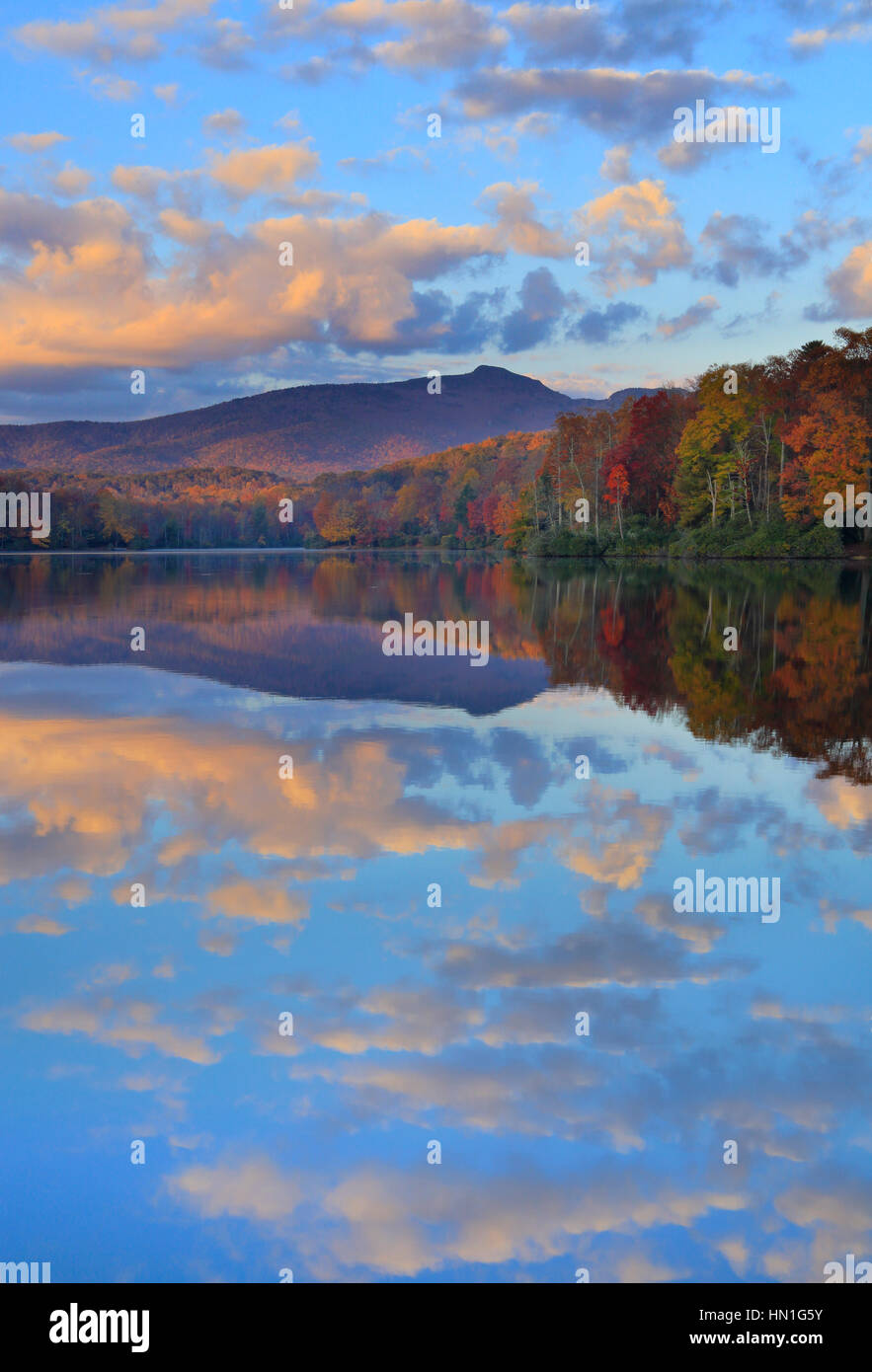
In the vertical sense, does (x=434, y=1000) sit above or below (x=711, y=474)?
below

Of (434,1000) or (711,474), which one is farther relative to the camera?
(711,474)

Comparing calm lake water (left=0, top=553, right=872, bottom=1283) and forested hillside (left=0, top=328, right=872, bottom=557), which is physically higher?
forested hillside (left=0, top=328, right=872, bottom=557)

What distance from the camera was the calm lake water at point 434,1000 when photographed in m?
4.08

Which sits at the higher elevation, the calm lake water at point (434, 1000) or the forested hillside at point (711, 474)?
the forested hillside at point (711, 474)

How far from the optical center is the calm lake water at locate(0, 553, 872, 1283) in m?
4.08

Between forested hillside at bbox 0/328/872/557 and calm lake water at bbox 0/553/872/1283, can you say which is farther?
forested hillside at bbox 0/328/872/557

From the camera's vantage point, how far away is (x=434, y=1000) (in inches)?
225

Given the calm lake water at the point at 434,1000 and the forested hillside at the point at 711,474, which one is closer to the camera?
the calm lake water at the point at 434,1000
